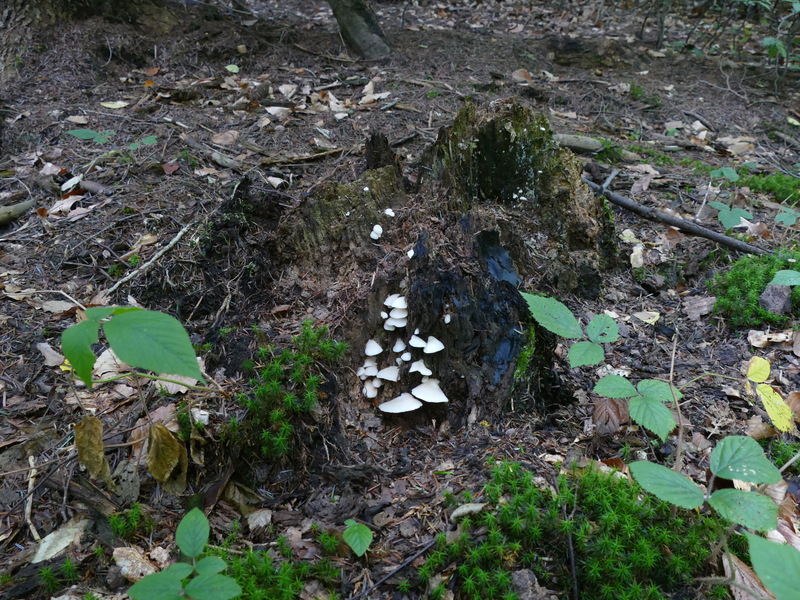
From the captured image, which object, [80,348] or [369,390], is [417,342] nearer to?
[369,390]

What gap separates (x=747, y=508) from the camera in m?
1.84

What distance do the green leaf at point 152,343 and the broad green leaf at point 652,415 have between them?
1762mm

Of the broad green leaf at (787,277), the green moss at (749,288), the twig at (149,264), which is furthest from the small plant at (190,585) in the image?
the green moss at (749,288)

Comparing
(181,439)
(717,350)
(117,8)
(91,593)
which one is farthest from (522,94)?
(91,593)

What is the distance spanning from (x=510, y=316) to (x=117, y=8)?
744cm

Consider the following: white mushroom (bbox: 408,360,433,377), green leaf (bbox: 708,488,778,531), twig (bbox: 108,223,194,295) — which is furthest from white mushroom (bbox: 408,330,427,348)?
twig (bbox: 108,223,194,295)

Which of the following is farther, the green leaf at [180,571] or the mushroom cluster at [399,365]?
the mushroom cluster at [399,365]

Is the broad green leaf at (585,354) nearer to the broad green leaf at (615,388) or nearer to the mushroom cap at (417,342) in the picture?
the broad green leaf at (615,388)

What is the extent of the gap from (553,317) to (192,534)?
1757mm

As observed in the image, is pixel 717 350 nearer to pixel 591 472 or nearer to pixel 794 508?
pixel 794 508

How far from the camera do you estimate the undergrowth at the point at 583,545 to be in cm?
196

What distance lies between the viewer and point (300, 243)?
3.37 m

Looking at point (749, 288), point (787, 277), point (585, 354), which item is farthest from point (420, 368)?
point (749, 288)

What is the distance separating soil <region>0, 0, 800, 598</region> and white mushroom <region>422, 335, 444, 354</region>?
1.19ft
